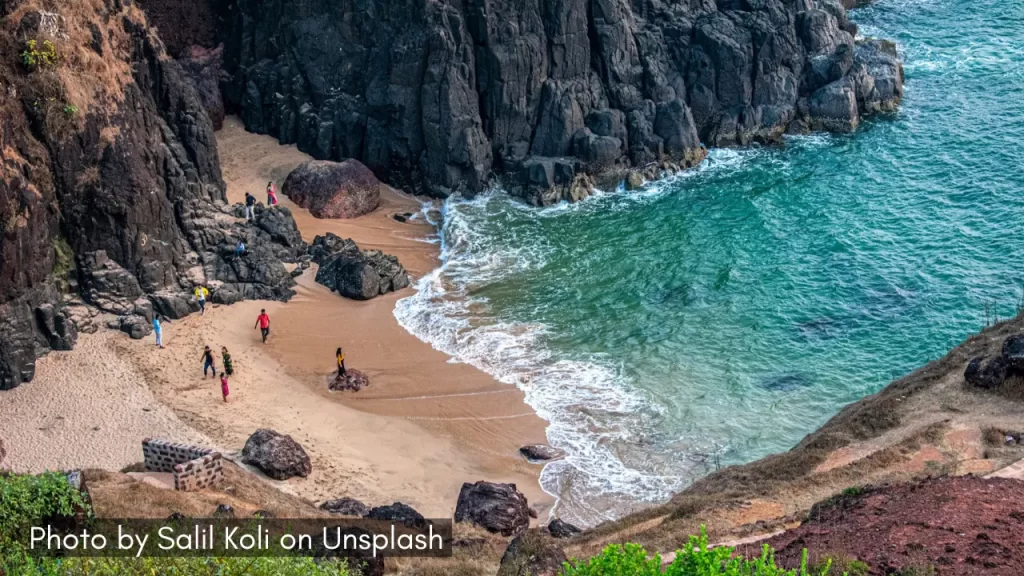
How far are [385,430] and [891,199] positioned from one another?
29.8 meters

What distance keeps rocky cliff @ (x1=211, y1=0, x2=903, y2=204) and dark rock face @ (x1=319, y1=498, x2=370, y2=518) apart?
26.5 m

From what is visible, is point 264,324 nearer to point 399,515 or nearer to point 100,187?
point 100,187

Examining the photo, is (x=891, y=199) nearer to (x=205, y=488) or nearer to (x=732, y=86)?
(x=732, y=86)

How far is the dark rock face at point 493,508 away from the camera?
96.9 ft

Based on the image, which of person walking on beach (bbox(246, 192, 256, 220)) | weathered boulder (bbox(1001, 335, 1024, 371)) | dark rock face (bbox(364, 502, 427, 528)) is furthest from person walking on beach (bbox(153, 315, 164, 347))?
weathered boulder (bbox(1001, 335, 1024, 371))

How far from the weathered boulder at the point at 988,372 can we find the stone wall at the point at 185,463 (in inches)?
863

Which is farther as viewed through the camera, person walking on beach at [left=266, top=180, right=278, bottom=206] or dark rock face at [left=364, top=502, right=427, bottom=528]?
person walking on beach at [left=266, top=180, right=278, bottom=206]

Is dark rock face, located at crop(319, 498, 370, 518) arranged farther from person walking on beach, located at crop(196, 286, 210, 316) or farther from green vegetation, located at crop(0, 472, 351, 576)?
person walking on beach, located at crop(196, 286, 210, 316)

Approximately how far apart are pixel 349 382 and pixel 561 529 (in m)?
11.9

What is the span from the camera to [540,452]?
1372 inches

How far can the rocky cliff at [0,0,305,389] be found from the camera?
38062mm

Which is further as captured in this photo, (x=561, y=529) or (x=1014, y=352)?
(x=1014, y=352)

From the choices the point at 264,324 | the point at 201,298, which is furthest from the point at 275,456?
the point at 201,298

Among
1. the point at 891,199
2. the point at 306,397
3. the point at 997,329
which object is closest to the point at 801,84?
the point at 891,199
